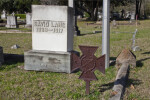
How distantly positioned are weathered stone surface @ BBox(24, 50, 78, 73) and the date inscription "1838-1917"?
24.4 inches

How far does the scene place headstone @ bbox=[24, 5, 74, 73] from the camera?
613 cm

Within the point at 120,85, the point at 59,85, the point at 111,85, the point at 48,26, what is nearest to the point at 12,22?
the point at 48,26

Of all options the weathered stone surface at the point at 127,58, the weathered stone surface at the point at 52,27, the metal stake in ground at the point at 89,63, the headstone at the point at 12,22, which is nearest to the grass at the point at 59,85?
the weathered stone surface at the point at 127,58

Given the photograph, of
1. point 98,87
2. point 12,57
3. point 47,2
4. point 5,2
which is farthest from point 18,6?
point 98,87

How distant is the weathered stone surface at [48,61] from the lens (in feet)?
20.1

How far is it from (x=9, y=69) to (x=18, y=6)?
3563cm

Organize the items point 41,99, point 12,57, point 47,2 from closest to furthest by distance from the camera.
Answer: point 41,99 → point 12,57 → point 47,2

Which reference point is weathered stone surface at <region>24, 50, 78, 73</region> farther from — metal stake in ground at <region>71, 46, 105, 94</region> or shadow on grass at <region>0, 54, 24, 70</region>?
metal stake in ground at <region>71, 46, 105, 94</region>

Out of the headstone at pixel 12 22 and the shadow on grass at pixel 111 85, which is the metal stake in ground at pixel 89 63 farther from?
the headstone at pixel 12 22

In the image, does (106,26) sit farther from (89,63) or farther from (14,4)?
(14,4)

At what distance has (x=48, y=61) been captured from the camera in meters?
6.28

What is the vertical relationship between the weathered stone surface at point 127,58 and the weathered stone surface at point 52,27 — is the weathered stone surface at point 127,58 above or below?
below

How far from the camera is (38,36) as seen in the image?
6.44 metres

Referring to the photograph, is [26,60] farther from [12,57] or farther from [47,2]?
[47,2]
